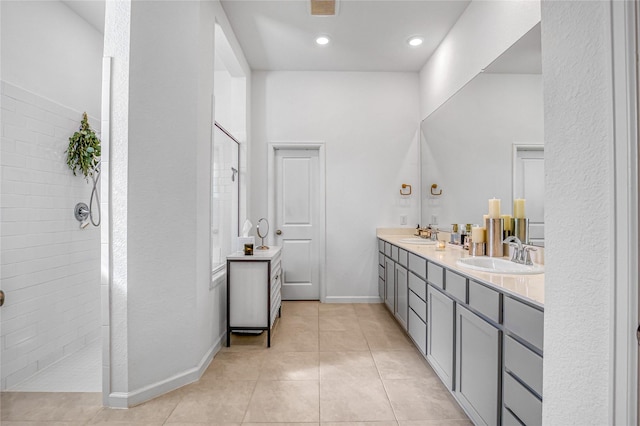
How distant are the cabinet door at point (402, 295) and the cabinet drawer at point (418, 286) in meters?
0.12

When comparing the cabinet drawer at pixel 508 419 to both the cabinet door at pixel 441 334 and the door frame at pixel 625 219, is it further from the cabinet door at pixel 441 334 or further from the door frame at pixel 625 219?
the door frame at pixel 625 219

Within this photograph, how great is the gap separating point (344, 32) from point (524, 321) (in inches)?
116

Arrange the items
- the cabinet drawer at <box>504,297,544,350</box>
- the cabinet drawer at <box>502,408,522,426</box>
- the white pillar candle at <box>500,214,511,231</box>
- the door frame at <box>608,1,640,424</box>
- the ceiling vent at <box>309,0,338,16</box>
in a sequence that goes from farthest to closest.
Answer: the ceiling vent at <box>309,0,338,16</box>
the white pillar candle at <box>500,214,511,231</box>
the cabinet drawer at <box>502,408,522,426</box>
the cabinet drawer at <box>504,297,544,350</box>
the door frame at <box>608,1,640,424</box>

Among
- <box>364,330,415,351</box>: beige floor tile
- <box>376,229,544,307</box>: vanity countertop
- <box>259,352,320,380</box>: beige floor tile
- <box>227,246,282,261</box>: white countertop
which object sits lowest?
<box>259,352,320,380</box>: beige floor tile

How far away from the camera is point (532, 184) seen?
2.03 metres

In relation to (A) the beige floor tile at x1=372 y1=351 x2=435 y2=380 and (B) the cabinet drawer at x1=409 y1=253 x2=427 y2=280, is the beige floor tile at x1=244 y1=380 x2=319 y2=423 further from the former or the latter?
(B) the cabinet drawer at x1=409 y1=253 x2=427 y2=280

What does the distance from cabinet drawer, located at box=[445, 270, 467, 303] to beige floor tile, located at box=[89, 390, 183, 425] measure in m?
1.73

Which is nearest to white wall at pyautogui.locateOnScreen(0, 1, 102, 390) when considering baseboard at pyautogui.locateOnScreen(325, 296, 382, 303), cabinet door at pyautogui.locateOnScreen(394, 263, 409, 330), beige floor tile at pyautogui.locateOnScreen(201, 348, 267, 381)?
beige floor tile at pyautogui.locateOnScreen(201, 348, 267, 381)

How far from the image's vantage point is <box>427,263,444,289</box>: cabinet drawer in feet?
6.57

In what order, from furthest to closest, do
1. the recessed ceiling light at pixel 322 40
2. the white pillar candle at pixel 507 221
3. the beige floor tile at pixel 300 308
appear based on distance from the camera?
the beige floor tile at pixel 300 308
the recessed ceiling light at pixel 322 40
the white pillar candle at pixel 507 221

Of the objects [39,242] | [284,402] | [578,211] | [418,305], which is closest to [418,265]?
[418,305]

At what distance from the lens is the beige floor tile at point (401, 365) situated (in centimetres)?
221

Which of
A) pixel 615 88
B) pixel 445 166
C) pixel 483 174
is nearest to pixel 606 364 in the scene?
pixel 615 88

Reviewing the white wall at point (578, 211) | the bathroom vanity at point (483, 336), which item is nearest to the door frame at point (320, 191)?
the bathroom vanity at point (483, 336)
